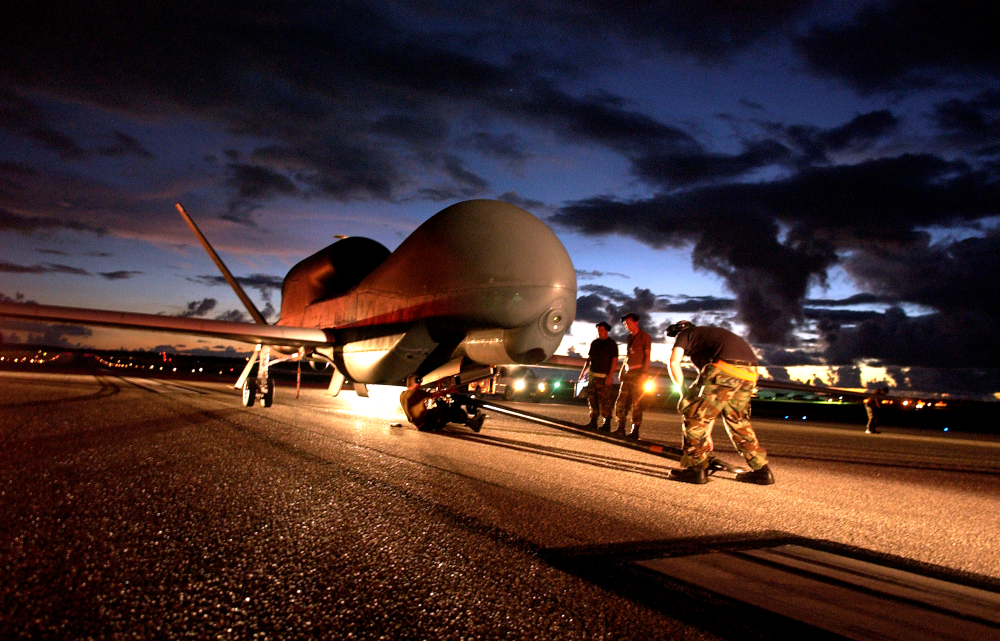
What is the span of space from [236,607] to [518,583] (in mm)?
1058

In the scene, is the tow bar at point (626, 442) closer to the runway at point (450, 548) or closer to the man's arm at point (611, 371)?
the runway at point (450, 548)

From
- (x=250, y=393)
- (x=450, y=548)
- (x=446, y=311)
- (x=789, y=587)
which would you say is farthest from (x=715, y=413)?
(x=250, y=393)

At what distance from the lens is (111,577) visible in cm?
225

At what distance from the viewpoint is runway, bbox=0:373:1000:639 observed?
6.64 ft

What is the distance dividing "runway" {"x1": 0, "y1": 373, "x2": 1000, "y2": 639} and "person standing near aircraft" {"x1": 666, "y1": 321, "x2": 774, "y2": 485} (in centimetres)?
24

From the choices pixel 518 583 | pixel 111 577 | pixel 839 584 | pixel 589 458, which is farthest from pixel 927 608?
pixel 589 458

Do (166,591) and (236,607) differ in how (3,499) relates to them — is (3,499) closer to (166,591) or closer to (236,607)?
(166,591)

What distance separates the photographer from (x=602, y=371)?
944cm

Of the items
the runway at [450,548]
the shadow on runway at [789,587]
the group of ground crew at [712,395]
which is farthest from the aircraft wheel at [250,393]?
the shadow on runway at [789,587]

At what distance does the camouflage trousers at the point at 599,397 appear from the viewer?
9422 millimetres

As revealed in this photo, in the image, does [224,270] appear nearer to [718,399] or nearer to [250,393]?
[250,393]

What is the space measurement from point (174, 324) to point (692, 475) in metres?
7.99

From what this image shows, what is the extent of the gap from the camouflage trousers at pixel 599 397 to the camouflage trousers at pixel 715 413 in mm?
3705

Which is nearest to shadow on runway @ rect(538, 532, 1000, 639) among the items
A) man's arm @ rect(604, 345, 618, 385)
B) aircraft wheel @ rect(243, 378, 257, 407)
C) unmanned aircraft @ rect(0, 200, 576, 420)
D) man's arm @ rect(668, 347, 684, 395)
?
man's arm @ rect(668, 347, 684, 395)
